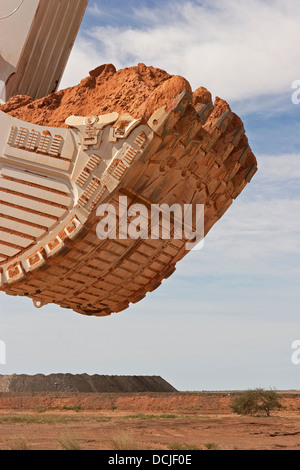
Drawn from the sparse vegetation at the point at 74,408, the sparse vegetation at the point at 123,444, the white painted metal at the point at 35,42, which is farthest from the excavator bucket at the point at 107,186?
the sparse vegetation at the point at 74,408

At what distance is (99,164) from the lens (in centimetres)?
1050

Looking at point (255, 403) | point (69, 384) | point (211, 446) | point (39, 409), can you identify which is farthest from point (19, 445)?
point (69, 384)

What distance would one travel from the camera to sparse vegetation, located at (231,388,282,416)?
887 inches

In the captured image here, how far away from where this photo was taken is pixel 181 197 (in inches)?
460

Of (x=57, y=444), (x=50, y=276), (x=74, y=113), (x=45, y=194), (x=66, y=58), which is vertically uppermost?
(x=66, y=58)

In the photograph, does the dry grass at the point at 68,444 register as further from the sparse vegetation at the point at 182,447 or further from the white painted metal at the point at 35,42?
the white painted metal at the point at 35,42

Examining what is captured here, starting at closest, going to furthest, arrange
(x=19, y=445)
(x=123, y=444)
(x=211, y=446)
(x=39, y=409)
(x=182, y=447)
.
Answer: (x=123, y=444)
(x=19, y=445)
(x=182, y=447)
(x=211, y=446)
(x=39, y=409)

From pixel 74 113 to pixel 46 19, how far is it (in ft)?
11.4

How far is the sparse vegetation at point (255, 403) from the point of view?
22.5 metres

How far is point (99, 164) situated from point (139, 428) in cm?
770

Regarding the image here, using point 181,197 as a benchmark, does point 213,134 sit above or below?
above

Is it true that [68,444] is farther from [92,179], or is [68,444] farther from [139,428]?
[139,428]
